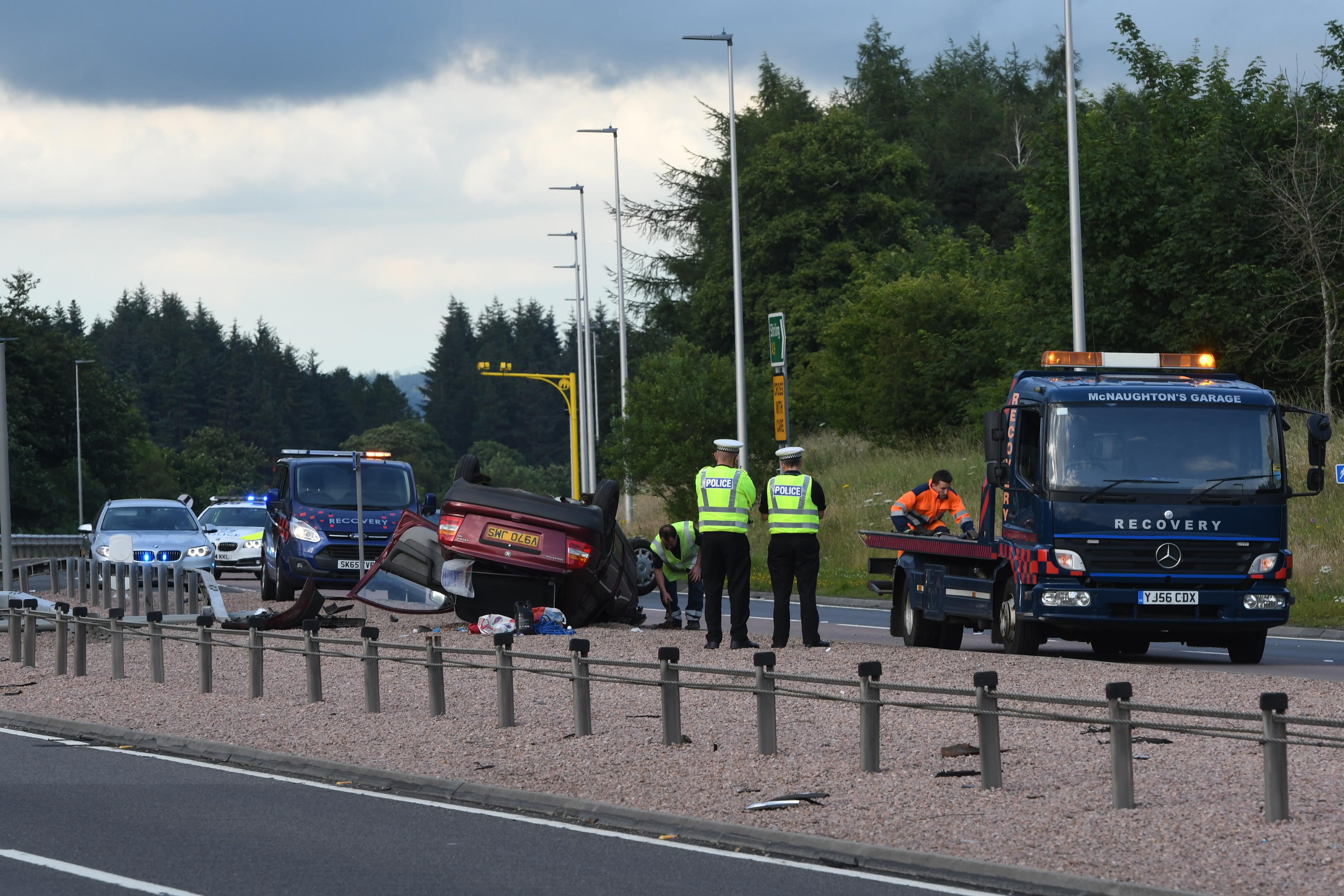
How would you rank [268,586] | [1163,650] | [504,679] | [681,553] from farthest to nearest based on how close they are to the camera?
[268,586] → [681,553] → [1163,650] → [504,679]

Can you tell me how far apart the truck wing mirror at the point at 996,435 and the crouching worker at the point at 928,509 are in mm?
3016

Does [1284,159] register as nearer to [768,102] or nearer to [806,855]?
[806,855]

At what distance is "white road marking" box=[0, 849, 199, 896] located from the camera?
26.6 ft

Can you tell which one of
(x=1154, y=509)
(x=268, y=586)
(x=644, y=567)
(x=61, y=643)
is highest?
(x=1154, y=509)

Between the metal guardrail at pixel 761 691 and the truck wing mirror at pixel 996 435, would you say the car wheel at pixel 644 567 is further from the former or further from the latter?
the truck wing mirror at pixel 996 435

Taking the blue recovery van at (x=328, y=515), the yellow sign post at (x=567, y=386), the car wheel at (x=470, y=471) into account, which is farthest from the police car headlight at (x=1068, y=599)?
the yellow sign post at (x=567, y=386)

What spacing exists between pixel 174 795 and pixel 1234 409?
10216 millimetres

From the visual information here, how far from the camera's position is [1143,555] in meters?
16.8

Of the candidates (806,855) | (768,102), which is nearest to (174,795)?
(806,855)

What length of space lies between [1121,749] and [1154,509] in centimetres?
756

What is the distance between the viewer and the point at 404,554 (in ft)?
71.7

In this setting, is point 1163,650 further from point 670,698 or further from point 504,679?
point 670,698

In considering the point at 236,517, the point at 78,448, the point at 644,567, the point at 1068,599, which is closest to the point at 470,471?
the point at 644,567

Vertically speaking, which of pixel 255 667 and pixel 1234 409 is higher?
pixel 1234 409
